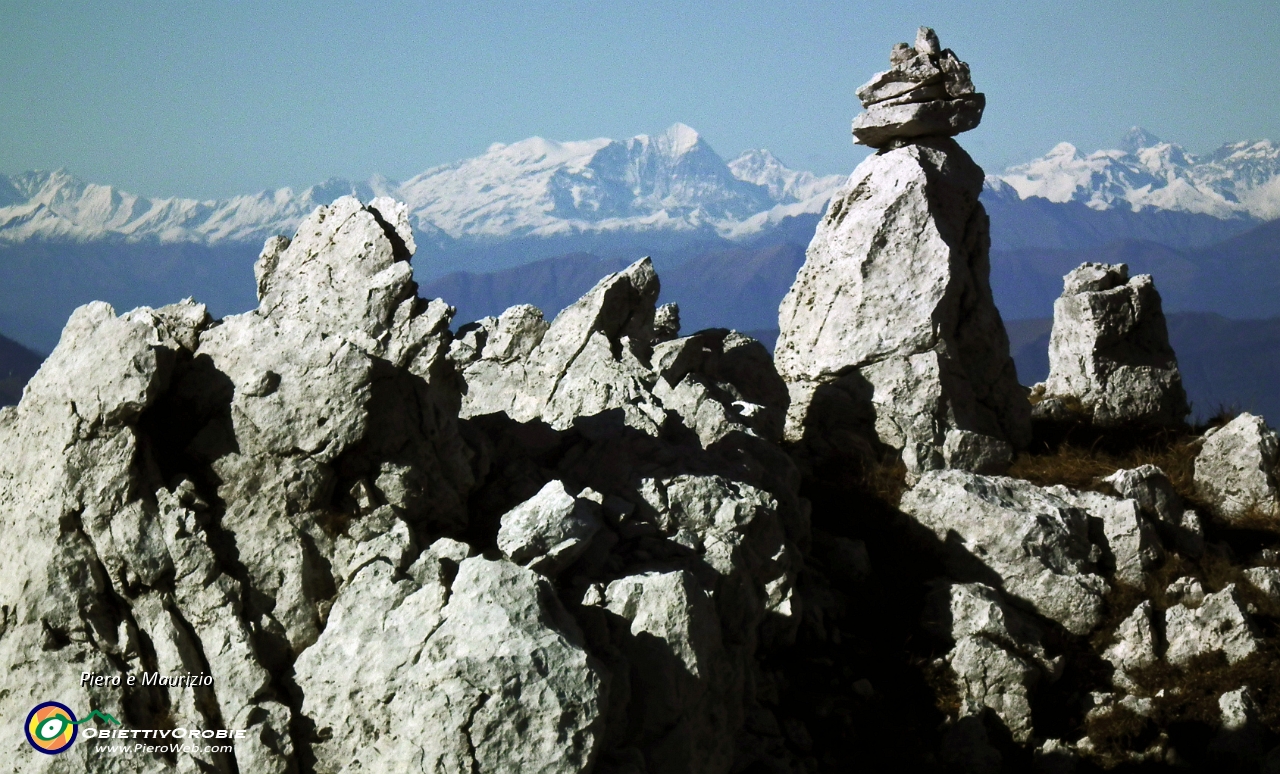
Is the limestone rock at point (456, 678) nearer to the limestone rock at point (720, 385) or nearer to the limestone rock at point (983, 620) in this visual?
the limestone rock at point (983, 620)

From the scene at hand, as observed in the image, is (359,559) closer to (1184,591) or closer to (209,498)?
(209,498)

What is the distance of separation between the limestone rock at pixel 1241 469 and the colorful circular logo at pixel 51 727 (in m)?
15.7

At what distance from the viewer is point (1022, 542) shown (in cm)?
1428

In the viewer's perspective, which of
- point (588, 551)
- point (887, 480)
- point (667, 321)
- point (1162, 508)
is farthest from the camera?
point (667, 321)

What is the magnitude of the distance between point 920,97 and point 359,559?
532 inches

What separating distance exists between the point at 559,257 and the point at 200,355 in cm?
12763

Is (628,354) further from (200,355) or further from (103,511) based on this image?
(103,511)

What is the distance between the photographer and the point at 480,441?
480 inches

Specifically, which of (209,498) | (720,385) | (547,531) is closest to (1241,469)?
(720,385)

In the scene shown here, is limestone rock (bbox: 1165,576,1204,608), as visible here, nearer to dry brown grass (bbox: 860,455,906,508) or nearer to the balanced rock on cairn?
dry brown grass (bbox: 860,455,906,508)

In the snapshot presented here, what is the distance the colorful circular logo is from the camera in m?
8.91

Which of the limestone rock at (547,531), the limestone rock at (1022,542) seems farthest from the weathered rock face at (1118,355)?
the limestone rock at (547,531)

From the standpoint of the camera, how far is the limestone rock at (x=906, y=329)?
1791 cm

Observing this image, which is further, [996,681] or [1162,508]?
[1162,508]
